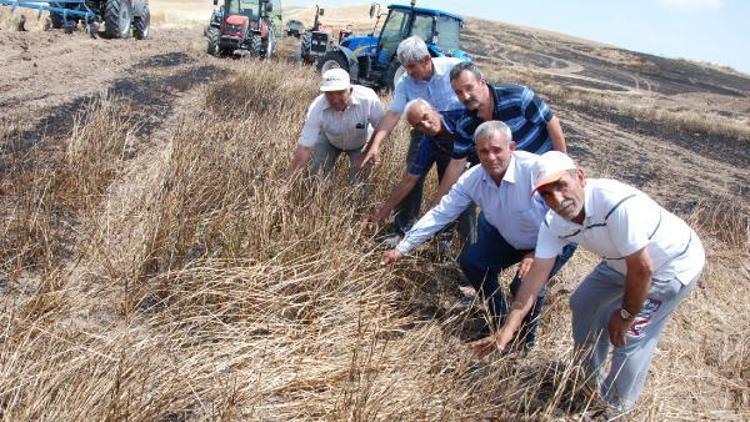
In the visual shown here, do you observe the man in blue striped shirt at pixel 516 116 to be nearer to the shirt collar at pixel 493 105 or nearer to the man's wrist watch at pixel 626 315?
the shirt collar at pixel 493 105

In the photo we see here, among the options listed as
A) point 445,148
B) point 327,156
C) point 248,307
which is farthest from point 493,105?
point 248,307

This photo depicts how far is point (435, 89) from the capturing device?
4305 millimetres

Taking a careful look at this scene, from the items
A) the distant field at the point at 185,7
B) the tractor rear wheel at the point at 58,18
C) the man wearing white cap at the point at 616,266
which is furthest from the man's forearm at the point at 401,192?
the distant field at the point at 185,7

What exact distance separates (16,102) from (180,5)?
5705 cm

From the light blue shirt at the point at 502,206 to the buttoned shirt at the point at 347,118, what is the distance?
1.26m

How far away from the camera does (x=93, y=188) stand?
4039mm

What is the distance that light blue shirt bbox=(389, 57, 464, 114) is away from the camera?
4277 mm

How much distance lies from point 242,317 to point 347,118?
6.11 feet

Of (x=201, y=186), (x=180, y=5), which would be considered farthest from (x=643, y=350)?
(x=180, y=5)

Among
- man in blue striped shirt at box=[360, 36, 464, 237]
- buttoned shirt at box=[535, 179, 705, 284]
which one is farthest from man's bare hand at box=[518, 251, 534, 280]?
man in blue striped shirt at box=[360, 36, 464, 237]

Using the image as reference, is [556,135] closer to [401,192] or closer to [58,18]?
[401,192]

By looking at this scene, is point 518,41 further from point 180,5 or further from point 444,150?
point 444,150

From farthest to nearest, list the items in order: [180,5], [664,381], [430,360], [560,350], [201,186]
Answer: [180,5], [201,186], [560,350], [664,381], [430,360]

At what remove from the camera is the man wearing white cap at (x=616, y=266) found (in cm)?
234
